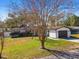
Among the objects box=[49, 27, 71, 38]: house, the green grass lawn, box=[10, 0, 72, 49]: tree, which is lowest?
the green grass lawn

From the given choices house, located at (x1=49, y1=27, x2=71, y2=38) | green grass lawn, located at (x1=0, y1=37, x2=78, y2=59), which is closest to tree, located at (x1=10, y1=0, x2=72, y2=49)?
green grass lawn, located at (x1=0, y1=37, x2=78, y2=59)

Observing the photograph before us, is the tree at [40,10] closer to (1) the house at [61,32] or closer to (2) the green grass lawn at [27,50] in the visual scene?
(2) the green grass lawn at [27,50]

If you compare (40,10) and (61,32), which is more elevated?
(40,10)

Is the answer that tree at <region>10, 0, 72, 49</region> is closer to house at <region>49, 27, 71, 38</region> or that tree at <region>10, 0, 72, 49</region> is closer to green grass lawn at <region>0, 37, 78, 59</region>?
green grass lawn at <region>0, 37, 78, 59</region>

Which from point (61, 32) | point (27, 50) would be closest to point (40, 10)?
point (27, 50)

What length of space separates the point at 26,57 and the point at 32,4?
6.85 m

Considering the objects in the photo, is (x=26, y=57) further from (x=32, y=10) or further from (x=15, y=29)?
(x=15, y=29)

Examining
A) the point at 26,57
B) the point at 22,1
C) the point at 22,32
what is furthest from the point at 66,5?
the point at 22,32

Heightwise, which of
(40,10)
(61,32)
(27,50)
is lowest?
(27,50)

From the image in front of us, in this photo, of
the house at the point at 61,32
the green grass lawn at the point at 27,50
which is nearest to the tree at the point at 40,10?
the green grass lawn at the point at 27,50

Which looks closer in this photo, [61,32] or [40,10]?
[40,10]

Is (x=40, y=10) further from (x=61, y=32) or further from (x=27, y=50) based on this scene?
(x=61, y=32)

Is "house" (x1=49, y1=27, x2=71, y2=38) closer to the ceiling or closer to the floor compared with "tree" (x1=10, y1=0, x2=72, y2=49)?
closer to the floor

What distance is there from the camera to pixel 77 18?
222 ft
